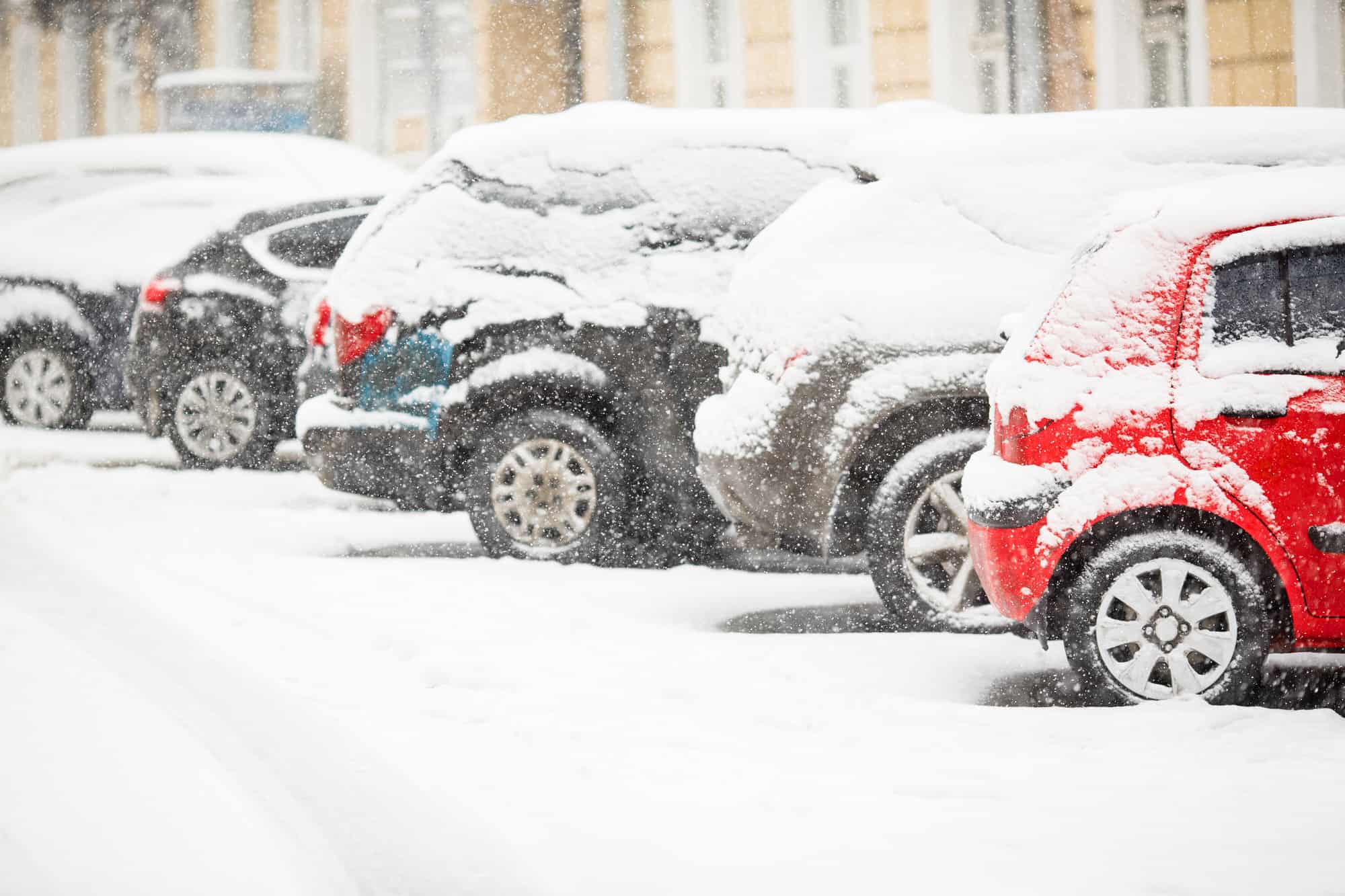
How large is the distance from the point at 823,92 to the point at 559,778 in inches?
563

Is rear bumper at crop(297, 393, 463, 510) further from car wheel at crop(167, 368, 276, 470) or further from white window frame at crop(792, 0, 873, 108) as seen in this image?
white window frame at crop(792, 0, 873, 108)

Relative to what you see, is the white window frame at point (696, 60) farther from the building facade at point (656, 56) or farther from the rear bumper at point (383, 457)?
the rear bumper at point (383, 457)

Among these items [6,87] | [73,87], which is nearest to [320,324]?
[73,87]

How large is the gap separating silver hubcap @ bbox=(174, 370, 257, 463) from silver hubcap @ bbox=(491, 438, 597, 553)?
13.1 feet

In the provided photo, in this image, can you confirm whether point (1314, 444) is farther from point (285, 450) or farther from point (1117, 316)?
point (285, 450)

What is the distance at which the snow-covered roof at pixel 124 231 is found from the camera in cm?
1380

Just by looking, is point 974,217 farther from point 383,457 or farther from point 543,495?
point 383,457

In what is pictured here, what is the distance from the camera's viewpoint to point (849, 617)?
7.50 m

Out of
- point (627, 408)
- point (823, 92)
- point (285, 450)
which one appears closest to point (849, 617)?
point (627, 408)

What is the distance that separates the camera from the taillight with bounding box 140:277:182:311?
1216cm

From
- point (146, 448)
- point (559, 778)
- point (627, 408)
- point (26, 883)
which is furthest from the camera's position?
point (146, 448)

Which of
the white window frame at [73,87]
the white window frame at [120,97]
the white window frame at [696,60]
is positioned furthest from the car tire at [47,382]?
the white window frame at [73,87]

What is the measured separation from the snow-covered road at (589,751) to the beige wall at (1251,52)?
9066mm

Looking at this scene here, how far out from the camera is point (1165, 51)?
53.4ft
